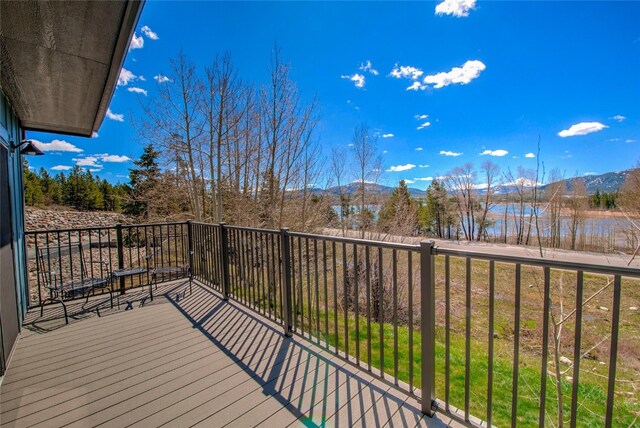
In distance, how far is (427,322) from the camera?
171 cm

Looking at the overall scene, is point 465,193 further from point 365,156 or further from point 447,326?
point 447,326

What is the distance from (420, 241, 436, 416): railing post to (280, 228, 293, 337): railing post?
1.41 meters

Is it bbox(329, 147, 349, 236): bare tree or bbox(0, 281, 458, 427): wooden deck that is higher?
bbox(329, 147, 349, 236): bare tree

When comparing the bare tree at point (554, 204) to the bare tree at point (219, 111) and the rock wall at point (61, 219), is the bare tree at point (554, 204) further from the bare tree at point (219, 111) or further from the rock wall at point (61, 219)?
the rock wall at point (61, 219)

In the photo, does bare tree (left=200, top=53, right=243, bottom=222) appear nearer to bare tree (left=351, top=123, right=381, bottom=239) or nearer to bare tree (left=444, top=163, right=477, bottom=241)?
bare tree (left=351, top=123, right=381, bottom=239)

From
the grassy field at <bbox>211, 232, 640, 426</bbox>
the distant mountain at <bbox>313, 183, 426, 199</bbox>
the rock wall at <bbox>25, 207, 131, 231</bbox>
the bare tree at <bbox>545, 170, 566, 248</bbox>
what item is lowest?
the grassy field at <bbox>211, 232, 640, 426</bbox>

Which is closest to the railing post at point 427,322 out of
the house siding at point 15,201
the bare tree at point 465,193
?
the house siding at point 15,201

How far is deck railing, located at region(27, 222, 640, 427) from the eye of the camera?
4.67 feet

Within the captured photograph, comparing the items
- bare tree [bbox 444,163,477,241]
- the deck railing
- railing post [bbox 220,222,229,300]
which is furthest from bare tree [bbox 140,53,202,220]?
bare tree [bbox 444,163,477,241]

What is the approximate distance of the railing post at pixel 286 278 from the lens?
275 centimetres

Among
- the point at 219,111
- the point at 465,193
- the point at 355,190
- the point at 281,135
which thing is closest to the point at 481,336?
the point at 355,190

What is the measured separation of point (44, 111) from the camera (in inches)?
141

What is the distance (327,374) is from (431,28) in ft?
33.6

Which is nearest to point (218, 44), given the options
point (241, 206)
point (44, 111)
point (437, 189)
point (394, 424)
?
point (241, 206)
